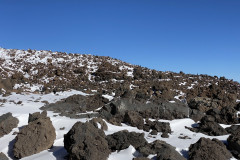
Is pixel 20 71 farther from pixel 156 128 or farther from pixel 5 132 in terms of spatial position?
pixel 156 128

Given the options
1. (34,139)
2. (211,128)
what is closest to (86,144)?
(34,139)

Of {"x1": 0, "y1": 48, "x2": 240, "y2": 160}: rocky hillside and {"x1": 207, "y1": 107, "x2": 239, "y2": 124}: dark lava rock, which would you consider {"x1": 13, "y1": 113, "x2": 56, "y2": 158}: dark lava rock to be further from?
{"x1": 207, "y1": 107, "x2": 239, "y2": 124}: dark lava rock

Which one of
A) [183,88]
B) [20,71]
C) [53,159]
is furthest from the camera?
[20,71]

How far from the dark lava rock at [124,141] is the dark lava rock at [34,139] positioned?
2345 millimetres

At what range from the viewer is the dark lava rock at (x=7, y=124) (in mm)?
9977

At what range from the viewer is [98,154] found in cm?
750

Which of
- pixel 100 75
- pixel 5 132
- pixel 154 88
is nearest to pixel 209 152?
pixel 5 132

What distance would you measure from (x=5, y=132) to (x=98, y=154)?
4.89m

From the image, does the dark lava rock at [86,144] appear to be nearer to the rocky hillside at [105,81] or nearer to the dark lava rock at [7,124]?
the dark lava rock at [7,124]

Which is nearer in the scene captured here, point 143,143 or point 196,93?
point 143,143


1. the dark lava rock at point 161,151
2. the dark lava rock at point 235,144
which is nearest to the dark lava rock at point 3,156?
the dark lava rock at point 161,151

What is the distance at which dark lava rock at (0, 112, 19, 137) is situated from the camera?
998 cm

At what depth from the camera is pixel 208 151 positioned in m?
8.25

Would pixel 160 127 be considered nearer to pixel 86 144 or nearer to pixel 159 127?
pixel 159 127
